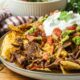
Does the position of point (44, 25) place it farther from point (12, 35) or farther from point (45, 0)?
point (45, 0)

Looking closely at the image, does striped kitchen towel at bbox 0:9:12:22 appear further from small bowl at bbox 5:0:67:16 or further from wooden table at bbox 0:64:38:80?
wooden table at bbox 0:64:38:80

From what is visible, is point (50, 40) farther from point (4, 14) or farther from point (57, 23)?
point (4, 14)


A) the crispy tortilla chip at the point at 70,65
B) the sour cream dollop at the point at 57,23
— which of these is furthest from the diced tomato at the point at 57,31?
the crispy tortilla chip at the point at 70,65

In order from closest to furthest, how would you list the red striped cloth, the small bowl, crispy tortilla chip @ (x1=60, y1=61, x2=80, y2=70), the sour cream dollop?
crispy tortilla chip @ (x1=60, y1=61, x2=80, y2=70)
the sour cream dollop
the red striped cloth
the small bowl

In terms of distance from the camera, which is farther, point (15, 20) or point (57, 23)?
point (15, 20)

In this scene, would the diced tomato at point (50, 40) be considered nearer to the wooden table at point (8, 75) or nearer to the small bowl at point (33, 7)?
the wooden table at point (8, 75)

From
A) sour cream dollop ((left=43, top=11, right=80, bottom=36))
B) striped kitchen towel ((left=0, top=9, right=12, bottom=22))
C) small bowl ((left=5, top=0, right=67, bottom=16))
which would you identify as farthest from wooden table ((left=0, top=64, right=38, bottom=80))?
small bowl ((left=5, top=0, right=67, bottom=16))

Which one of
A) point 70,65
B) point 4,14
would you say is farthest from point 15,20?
point 70,65

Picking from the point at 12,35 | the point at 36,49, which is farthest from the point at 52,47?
the point at 12,35

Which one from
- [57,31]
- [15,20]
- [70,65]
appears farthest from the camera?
[15,20]
